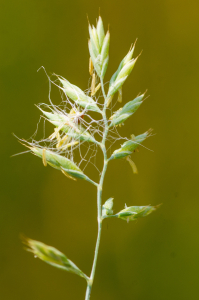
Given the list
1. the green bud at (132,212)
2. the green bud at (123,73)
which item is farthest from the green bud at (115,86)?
the green bud at (132,212)

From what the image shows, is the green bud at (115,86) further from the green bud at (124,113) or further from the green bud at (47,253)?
the green bud at (47,253)

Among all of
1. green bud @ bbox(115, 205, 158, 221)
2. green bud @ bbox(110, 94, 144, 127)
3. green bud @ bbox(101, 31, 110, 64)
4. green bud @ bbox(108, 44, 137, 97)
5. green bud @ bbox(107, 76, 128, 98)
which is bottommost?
green bud @ bbox(115, 205, 158, 221)

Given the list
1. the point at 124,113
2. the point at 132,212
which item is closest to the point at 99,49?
the point at 124,113

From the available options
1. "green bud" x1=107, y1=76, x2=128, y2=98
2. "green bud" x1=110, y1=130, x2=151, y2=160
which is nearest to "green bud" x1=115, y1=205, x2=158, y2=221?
"green bud" x1=110, y1=130, x2=151, y2=160

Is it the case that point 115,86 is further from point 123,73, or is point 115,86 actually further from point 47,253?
point 47,253

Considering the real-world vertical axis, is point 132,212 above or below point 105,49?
below

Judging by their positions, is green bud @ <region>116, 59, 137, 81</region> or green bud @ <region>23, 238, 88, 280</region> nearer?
green bud @ <region>23, 238, 88, 280</region>

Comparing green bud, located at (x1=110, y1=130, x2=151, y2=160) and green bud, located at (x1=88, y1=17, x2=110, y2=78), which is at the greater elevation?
green bud, located at (x1=88, y1=17, x2=110, y2=78)

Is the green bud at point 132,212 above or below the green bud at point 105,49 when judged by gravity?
below

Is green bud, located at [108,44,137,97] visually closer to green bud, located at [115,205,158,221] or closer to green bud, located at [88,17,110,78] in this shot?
green bud, located at [88,17,110,78]

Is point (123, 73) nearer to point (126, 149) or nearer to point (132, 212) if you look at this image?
point (126, 149)

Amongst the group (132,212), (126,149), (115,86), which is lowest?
(132,212)

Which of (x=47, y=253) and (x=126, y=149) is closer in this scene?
(x=47, y=253)
